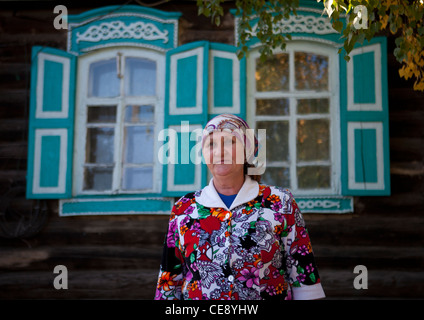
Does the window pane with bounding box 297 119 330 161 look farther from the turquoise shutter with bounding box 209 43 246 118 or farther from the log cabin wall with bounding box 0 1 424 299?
the turquoise shutter with bounding box 209 43 246 118

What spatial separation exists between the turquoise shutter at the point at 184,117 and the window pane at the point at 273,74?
0.57 metres

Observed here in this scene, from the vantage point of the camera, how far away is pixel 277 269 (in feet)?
6.77

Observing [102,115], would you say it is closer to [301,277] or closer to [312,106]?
[312,106]

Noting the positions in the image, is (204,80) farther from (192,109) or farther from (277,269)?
(277,269)

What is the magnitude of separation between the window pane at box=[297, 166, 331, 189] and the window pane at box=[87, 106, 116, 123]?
207 centimetres

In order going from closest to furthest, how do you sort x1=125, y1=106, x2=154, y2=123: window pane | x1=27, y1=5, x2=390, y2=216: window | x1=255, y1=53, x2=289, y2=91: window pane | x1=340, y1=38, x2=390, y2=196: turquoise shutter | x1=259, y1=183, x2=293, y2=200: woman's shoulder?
x1=259, y1=183, x2=293, y2=200: woman's shoulder < x1=340, y1=38, x2=390, y2=196: turquoise shutter < x1=27, y1=5, x2=390, y2=216: window < x1=255, y1=53, x2=289, y2=91: window pane < x1=125, y1=106, x2=154, y2=123: window pane

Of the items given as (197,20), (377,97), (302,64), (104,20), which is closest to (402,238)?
(377,97)

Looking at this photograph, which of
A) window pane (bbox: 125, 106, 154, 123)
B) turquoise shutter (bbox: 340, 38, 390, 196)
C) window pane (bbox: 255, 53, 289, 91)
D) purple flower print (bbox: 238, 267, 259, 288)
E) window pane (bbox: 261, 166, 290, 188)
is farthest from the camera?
window pane (bbox: 125, 106, 154, 123)

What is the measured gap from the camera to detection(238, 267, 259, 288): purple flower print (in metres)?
2.01

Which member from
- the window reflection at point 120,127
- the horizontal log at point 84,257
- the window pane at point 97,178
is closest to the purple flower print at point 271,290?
the horizontal log at point 84,257

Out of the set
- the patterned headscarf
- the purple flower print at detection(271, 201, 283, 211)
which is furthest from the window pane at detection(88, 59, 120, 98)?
the purple flower print at detection(271, 201, 283, 211)

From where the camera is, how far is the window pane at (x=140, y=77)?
4.75m

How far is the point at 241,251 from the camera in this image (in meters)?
2.02

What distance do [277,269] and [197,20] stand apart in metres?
3.35
